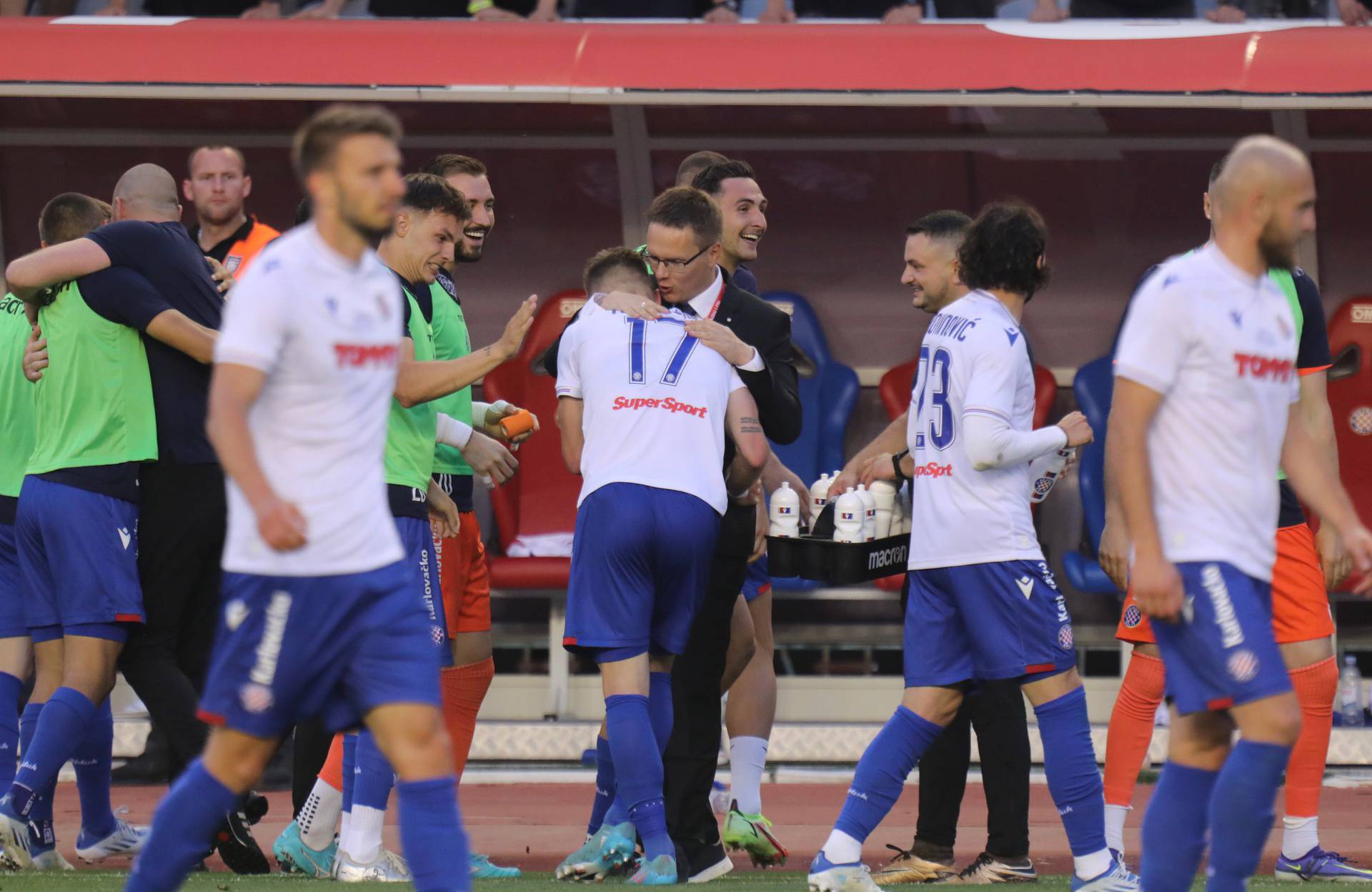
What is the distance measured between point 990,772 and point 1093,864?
2.28 feet

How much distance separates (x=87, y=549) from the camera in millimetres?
5031

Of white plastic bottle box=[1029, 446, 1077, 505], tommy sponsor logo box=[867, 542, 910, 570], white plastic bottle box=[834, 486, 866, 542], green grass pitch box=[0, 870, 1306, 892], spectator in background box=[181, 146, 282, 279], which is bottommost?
green grass pitch box=[0, 870, 1306, 892]

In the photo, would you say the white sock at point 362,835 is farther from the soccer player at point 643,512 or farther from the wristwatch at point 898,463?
the wristwatch at point 898,463

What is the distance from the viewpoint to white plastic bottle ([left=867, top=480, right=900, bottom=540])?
5145mm

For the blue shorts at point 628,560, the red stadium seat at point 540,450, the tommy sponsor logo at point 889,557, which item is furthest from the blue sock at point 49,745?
the red stadium seat at point 540,450

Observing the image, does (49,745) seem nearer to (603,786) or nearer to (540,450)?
(603,786)

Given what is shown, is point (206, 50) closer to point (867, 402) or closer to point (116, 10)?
point (116, 10)

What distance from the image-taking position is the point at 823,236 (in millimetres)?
8523

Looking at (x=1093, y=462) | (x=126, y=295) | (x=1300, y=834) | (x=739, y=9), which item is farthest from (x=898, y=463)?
(x=739, y=9)

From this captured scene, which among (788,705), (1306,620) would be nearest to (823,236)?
(788,705)

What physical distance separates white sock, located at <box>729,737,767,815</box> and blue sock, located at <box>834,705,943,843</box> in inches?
43.0

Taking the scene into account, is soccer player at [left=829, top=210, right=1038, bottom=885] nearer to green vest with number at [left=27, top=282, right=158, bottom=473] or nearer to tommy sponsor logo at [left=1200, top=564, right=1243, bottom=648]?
tommy sponsor logo at [left=1200, top=564, right=1243, bottom=648]

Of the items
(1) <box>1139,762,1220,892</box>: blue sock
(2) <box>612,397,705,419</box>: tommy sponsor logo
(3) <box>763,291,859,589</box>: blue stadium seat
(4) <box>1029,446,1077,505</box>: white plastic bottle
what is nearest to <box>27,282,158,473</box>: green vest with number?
(2) <box>612,397,705,419</box>: tommy sponsor logo

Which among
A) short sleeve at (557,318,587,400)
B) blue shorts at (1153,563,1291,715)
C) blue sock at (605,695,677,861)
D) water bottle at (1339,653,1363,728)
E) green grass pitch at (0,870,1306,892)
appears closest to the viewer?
blue shorts at (1153,563,1291,715)
